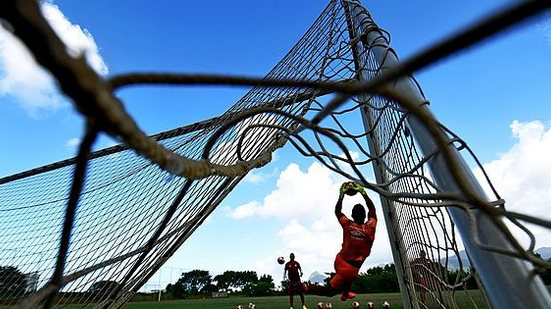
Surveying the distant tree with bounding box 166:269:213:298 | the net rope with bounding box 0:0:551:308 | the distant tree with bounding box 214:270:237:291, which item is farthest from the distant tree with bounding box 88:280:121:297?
the distant tree with bounding box 214:270:237:291

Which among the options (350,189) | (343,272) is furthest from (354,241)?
(350,189)

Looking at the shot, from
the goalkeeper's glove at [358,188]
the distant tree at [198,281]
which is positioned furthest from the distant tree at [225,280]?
the goalkeeper's glove at [358,188]

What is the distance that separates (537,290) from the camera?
607 millimetres

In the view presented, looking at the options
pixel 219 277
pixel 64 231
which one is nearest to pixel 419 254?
pixel 64 231

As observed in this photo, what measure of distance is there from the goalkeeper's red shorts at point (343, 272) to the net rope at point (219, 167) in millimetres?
365

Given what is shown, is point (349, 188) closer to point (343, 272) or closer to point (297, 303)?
point (343, 272)

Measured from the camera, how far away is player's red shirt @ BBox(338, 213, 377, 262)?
2.22 m

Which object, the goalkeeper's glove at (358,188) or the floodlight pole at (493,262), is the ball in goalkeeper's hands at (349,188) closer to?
the goalkeeper's glove at (358,188)

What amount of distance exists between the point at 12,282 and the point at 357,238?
7.03ft

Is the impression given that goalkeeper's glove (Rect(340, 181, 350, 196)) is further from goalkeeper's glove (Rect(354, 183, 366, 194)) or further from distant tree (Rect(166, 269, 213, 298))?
distant tree (Rect(166, 269, 213, 298))

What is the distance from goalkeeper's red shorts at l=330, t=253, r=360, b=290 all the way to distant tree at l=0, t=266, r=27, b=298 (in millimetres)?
1813

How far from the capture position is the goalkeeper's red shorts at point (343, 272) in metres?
2.31

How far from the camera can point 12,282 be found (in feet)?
7.09

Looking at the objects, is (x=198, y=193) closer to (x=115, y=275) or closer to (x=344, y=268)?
(x=115, y=275)
